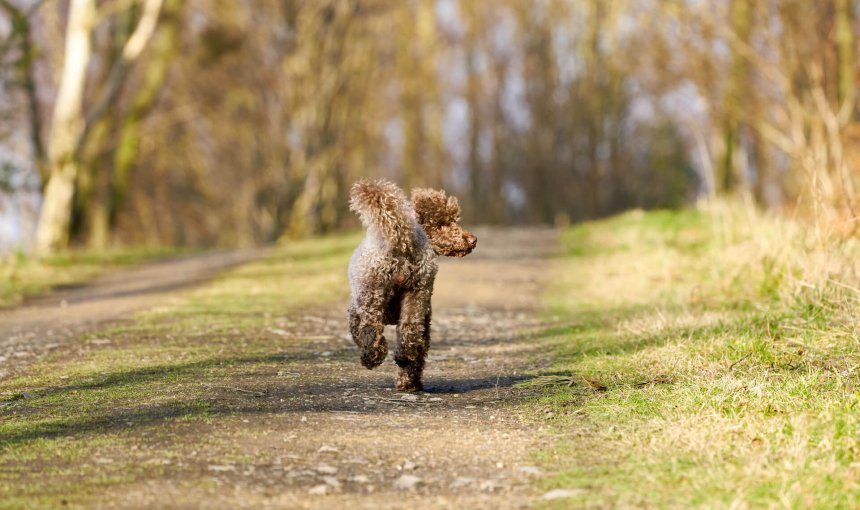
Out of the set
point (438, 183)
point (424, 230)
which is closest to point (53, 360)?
point (424, 230)

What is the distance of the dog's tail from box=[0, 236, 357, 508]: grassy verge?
1239 millimetres

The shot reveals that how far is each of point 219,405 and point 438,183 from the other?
37571 millimetres

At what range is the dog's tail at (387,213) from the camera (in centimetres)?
679

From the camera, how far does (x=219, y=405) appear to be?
6.65 metres

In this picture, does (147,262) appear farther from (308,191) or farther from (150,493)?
(150,493)

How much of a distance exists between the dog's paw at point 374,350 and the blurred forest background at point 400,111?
16.6ft

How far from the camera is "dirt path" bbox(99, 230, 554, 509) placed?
4930mm

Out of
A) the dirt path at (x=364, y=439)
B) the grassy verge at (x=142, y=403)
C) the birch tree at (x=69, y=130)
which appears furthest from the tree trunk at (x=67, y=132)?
the dirt path at (x=364, y=439)

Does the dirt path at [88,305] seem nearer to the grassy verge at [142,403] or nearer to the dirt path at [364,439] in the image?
the grassy verge at [142,403]

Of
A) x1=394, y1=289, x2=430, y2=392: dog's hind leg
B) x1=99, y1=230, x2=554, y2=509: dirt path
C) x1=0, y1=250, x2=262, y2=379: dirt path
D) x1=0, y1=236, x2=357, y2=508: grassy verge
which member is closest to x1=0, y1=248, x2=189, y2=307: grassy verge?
x1=0, y1=250, x2=262, y2=379: dirt path

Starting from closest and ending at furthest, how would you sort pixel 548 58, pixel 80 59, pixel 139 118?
pixel 80 59
pixel 139 118
pixel 548 58

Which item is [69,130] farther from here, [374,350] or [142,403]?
[374,350]

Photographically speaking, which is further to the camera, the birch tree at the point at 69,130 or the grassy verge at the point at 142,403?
the birch tree at the point at 69,130

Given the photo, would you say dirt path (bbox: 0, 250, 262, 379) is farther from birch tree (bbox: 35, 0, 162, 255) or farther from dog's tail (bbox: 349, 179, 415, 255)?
birch tree (bbox: 35, 0, 162, 255)
